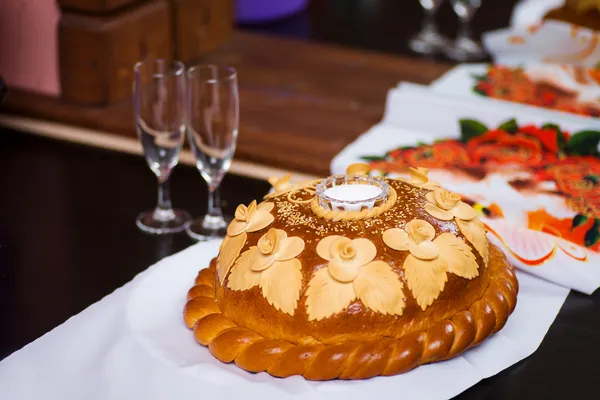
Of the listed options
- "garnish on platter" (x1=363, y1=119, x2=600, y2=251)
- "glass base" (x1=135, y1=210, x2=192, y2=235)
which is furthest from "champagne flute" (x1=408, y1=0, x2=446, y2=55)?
"glass base" (x1=135, y1=210, x2=192, y2=235)

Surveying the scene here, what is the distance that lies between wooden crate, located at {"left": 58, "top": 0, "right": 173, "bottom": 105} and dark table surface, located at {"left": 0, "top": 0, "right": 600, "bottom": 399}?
11 cm

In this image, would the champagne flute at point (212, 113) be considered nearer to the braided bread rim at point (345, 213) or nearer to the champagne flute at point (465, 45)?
the braided bread rim at point (345, 213)

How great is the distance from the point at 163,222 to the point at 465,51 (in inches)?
38.2

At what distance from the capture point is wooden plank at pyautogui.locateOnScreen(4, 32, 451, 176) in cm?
143

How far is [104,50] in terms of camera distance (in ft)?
4.93

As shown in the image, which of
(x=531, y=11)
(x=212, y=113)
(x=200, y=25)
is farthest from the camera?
(x=531, y=11)

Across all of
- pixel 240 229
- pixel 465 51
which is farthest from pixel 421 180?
pixel 465 51

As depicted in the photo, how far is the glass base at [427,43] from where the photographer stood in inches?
78.5

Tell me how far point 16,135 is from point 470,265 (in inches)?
36.3

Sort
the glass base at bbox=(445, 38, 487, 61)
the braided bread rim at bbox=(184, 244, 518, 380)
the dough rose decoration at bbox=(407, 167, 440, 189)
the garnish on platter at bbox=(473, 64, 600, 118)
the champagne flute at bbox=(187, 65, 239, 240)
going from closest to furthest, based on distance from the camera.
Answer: the braided bread rim at bbox=(184, 244, 518, 380) < the dough rose decoration at bbox=(407, 167, 440, 189) < the champagne flute at bbox=(187, 65, 239, 240) < the garnish on platter at bbox=(473, 64, 600, 118) < the glass base at bbox=(445, 38, 487, 61)

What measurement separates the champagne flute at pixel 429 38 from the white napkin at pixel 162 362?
107cm

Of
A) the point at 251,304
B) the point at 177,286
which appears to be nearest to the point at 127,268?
the point at 177,286

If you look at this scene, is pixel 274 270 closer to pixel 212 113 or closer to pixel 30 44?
pixel 212 113

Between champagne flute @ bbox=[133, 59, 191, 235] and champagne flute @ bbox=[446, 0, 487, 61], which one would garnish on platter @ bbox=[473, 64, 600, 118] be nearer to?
champagne flute @ bbox=[446, 0, 487, 61]
